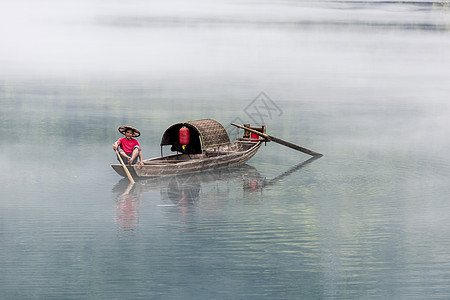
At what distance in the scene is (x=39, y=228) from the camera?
10.0m

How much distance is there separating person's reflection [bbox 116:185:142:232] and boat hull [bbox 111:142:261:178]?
16.4 inches

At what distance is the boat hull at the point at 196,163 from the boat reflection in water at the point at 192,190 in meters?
0.11

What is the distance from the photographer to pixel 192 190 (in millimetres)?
12469

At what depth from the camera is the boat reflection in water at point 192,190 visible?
1106 centimetres

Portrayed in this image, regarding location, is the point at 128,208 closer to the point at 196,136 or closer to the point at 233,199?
the point at 233,199

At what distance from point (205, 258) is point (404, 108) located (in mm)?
17442

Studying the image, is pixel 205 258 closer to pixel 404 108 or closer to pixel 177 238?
pixel 177 238

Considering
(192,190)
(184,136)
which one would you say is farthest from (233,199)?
(184,136)

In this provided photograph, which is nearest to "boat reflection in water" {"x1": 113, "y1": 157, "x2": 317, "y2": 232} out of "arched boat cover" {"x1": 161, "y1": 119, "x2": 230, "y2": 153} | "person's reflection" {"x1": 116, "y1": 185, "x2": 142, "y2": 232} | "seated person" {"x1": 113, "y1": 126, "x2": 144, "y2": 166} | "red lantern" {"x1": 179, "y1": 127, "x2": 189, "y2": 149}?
"person's reflection" {"x1": 116, "y1": 185, "x2": 142, "y2": 232}

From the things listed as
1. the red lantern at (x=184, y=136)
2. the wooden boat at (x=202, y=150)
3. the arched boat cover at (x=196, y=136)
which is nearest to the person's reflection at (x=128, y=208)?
the wooden boat at (x=202, y=150)

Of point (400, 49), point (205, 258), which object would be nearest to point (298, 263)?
point (205, 258)

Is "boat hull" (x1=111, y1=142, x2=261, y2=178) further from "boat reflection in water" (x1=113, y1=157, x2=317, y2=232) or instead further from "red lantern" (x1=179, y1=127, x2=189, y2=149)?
"red lantern" (x1=179, y1=127, x2=189, y2=149)

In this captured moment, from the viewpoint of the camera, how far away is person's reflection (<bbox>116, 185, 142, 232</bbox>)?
33.3 feet

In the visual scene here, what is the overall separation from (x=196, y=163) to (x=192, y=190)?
3.90ft
